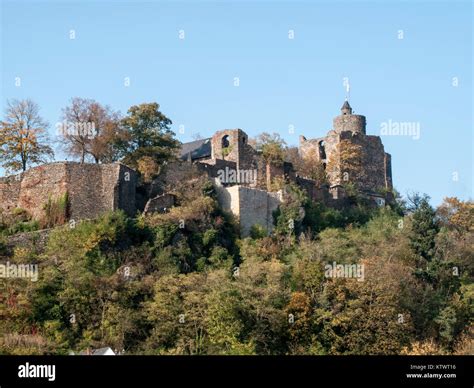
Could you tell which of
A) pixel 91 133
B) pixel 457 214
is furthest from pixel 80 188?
pixel 457 214

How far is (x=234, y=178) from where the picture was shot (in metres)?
55.1

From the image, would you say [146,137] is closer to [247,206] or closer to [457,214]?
[247,206]

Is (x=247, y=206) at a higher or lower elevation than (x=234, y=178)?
lower

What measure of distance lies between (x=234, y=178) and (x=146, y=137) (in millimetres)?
4825

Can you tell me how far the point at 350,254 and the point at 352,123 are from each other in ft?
56.5

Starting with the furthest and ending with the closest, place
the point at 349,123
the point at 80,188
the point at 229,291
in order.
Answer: the point at 349,123
the point at 80,188
the point at 229,291

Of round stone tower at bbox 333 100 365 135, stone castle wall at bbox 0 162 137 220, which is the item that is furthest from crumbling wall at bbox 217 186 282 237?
round stone tower at bbox 333 100 365 135

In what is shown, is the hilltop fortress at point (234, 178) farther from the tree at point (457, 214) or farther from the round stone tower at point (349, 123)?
the tree at point (457, 214)

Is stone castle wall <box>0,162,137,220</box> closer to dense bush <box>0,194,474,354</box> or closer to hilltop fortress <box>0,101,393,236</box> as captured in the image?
hilltop fortress <box>0,101,393,236</box>

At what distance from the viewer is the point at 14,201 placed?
162 ft

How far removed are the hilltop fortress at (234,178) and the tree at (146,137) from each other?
106 cm
